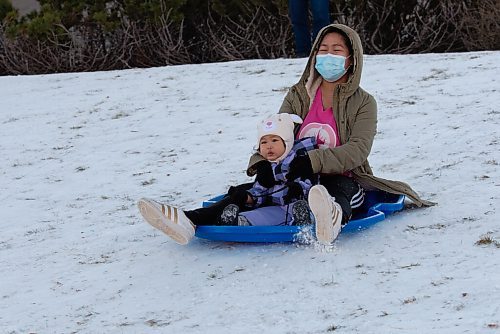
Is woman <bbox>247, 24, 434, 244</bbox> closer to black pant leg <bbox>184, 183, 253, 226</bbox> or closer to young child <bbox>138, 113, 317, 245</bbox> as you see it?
young child <bbox>138, 113, 317, 245</bbox>

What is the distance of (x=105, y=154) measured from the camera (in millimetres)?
6125

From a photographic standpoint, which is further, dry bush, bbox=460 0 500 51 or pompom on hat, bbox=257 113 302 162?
dry bush, bbox=460 0 500 51

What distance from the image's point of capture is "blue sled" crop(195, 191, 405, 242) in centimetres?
364

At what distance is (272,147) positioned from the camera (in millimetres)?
3840

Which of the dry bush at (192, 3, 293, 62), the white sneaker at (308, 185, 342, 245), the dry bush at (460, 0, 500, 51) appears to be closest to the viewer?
the white sneaker at (308, 185, 342, 245)

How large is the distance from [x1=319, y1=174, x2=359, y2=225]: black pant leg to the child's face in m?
0.23

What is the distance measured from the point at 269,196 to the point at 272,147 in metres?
0.21

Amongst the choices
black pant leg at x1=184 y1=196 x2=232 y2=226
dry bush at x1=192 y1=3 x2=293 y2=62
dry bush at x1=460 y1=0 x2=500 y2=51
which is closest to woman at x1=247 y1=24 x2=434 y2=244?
black pant leg at x1=184 y1=196 x2=232 y2=226

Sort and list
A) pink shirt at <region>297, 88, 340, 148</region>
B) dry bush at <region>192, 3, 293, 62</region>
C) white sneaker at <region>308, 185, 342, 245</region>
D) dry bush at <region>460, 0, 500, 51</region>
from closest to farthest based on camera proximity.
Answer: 1. white sneaker at <region>308, 185, 342, 245</region>
2. pink shirt at <region>297, 88, 340, 148</region>
3. dry bush at <region>460, 0, 500, 51</region>
4. dry bush at <region>192, 3, 293, 62</region>

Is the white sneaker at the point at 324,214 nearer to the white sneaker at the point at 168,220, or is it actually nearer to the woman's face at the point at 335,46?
the white sneaker at the point at 168,220

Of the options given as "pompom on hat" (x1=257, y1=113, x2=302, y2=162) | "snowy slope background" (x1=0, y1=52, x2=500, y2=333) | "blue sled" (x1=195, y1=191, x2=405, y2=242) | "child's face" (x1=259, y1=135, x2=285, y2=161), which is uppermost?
"pompom on hat" (x1=257, y1=113, x2=302, y2=162)

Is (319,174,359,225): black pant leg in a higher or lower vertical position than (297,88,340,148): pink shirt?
lower

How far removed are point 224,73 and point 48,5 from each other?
255 centimetres

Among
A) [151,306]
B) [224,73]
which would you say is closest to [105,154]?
[224,73]
